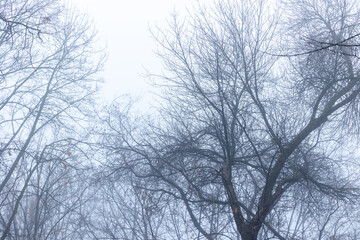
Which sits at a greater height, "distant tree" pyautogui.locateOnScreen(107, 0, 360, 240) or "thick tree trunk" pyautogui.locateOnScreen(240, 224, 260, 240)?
"distant tree" pyautogui.locateOnScreen(107, 0, 360, 240)

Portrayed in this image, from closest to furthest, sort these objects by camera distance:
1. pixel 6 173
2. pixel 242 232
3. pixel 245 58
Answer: pixel 242 232 < pixel 245 58 < pixel 6 173

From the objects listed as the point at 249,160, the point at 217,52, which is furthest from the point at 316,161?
the point at 217,52

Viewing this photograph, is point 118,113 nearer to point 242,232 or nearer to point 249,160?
point 249,160

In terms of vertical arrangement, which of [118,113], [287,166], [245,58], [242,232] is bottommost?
[242,232]

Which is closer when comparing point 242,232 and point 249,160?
point 242,232

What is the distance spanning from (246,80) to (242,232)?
9.96 feet

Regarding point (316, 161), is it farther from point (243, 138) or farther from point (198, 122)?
point (198, 122)

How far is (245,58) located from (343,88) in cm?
216

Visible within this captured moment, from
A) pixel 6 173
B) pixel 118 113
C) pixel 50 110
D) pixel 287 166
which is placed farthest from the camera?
pixel 118 113

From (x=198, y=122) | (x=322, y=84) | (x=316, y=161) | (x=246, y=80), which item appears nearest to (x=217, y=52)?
(x=246, y=80)

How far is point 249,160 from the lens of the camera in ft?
29.2

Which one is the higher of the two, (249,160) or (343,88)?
(343,88)

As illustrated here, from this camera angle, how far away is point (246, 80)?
27.7 ft

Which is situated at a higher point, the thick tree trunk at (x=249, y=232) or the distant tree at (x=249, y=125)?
the distant tree at (x=249, y=125)
